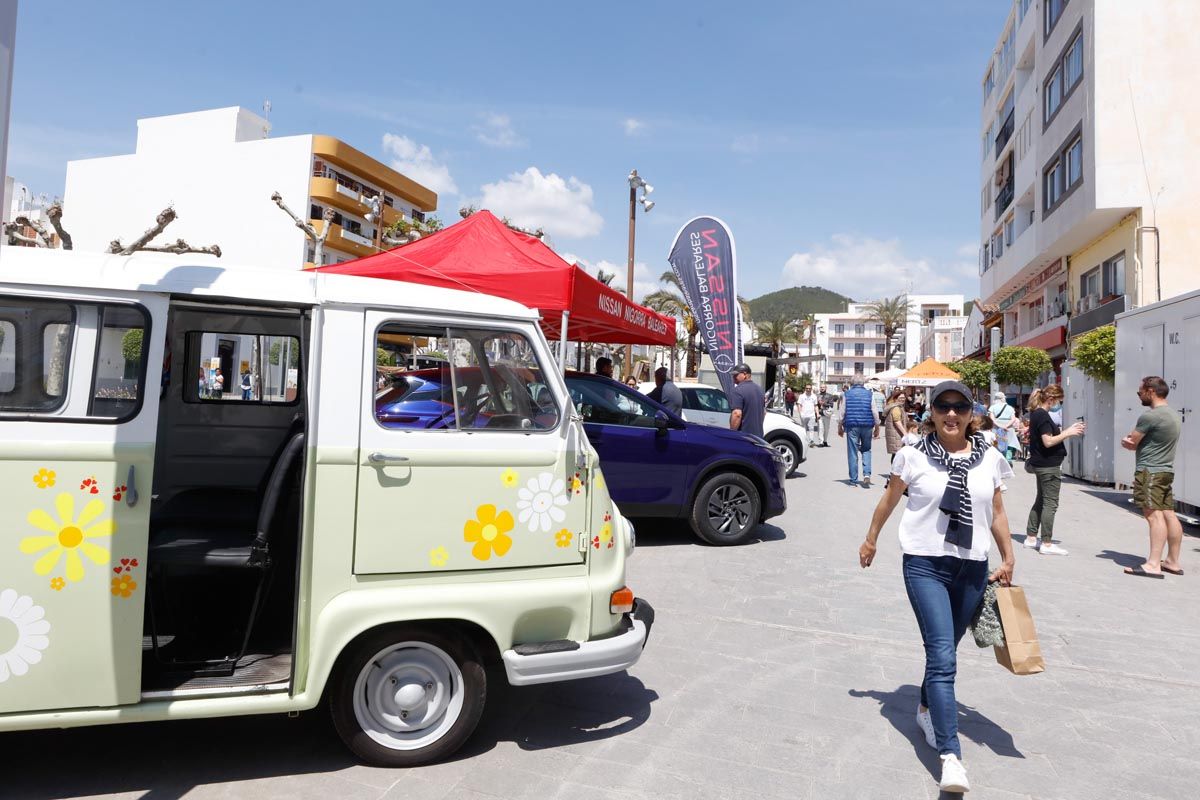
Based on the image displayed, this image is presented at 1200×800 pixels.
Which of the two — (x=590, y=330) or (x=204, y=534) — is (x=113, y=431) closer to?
(x=204, y=534)

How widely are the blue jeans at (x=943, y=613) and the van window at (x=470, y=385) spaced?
1875 mm

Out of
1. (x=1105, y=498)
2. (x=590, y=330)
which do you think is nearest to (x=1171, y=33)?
(x=1105, y=498)

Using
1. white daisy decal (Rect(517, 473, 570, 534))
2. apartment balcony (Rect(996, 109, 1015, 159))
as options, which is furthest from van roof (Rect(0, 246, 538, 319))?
apartment balcony (Rect(996, 109, 1015, 159))

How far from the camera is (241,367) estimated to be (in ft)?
16.5

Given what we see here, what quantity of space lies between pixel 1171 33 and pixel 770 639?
2322cm

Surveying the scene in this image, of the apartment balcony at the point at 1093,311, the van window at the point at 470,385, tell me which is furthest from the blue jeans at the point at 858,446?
the van window at the point at 470,385

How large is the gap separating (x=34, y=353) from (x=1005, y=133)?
132 feet

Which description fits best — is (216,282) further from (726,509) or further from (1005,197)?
(1005,197)

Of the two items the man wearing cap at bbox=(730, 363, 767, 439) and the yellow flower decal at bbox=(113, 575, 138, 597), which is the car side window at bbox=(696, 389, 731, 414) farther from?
the yellow flower decal at bbox=(113, 575, 138, 597)

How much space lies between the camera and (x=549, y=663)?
372 centimetres

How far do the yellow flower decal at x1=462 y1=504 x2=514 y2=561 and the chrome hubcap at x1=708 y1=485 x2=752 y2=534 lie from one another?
5316 mm

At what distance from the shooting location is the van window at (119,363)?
10.8 ft

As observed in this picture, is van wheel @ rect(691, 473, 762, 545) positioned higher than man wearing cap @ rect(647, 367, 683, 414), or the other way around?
man wearing cap @ rect(647, 367, 683, 414)

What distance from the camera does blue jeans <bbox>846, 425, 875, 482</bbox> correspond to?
14672 mm
